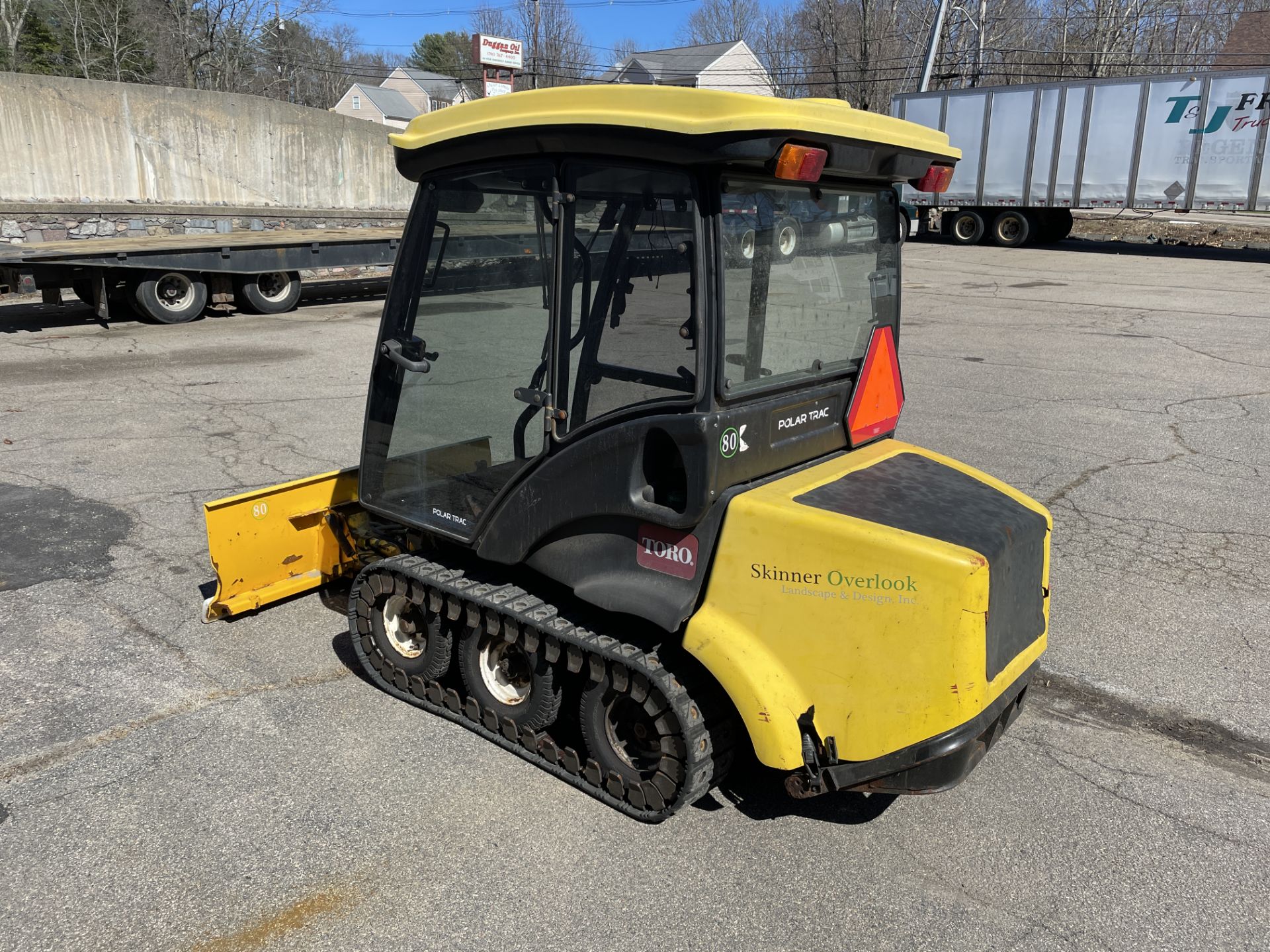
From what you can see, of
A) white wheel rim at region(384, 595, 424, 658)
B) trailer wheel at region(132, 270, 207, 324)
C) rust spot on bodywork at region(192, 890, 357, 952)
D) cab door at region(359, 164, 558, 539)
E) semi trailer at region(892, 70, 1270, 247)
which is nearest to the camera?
rust spot on bodywork at region(192, 890, 357, 952)

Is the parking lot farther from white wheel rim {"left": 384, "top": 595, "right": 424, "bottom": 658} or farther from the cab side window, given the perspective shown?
the cab side window

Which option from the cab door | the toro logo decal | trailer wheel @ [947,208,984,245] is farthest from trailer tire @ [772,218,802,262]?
trailer wheel @ [947,208,984,245]

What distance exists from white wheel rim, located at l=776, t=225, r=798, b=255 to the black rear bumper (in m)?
1.63

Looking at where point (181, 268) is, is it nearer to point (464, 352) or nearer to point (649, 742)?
point (464, 352)

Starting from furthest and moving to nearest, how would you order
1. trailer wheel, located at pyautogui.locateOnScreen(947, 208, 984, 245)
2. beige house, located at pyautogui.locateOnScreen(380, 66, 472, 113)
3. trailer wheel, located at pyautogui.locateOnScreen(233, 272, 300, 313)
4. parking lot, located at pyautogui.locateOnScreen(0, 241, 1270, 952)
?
1. beige house, located at pyautogui.locateOnScreen(380, 66, 472, 113)
2. trailer wheel, located at pyautogui.locateOnScreen(947, 208, 984, 245)
3. trailer wheel, located at pyautogui.locateOnScreen(233, 272, 300, 313)
4. parking lot, located at pyautogui.locateOnScreen(0, 241, 1270, 952)

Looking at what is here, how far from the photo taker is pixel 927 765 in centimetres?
300

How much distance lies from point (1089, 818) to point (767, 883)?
1.29 m

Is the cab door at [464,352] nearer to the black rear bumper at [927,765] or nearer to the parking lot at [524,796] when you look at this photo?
the parking lot at [524,796]

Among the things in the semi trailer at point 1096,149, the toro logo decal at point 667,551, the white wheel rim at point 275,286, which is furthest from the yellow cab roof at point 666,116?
the semi trailer at point 1096,149

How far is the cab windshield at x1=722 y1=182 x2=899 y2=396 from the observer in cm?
309

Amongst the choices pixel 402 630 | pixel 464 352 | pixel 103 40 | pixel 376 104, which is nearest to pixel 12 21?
pixel 103 40

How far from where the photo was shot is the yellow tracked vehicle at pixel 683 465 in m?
2.93

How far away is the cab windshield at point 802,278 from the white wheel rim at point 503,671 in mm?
1541

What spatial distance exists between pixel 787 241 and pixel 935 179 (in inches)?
34.1
